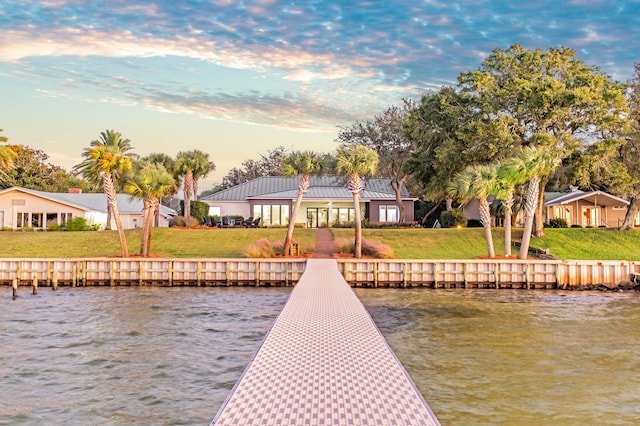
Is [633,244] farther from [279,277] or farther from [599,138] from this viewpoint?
[279,277]

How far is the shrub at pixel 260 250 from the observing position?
1718 inches

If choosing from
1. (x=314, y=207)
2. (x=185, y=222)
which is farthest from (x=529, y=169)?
(x=185, y=222)

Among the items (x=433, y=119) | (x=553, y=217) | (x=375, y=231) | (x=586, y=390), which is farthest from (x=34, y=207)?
(x=586, y=390)

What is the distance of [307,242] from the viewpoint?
5325cm

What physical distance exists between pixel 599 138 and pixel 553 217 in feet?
55.2

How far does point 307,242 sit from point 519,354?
1321 inches

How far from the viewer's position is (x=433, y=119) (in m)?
56.8

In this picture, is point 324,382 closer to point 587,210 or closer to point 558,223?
point 558,223

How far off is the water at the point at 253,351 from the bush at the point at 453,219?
29.3 meters

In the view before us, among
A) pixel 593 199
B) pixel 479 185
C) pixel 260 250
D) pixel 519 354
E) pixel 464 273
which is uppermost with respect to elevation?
pixel 593 199

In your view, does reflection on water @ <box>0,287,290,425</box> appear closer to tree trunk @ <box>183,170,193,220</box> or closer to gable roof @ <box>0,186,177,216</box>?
tree trunk @ <box>183,170,193,220</box>

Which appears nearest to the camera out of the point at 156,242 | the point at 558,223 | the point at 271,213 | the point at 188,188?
the point at 156,242

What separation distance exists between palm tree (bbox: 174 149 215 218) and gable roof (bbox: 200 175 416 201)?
663 centimetres

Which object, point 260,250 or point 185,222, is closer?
point 260,250
